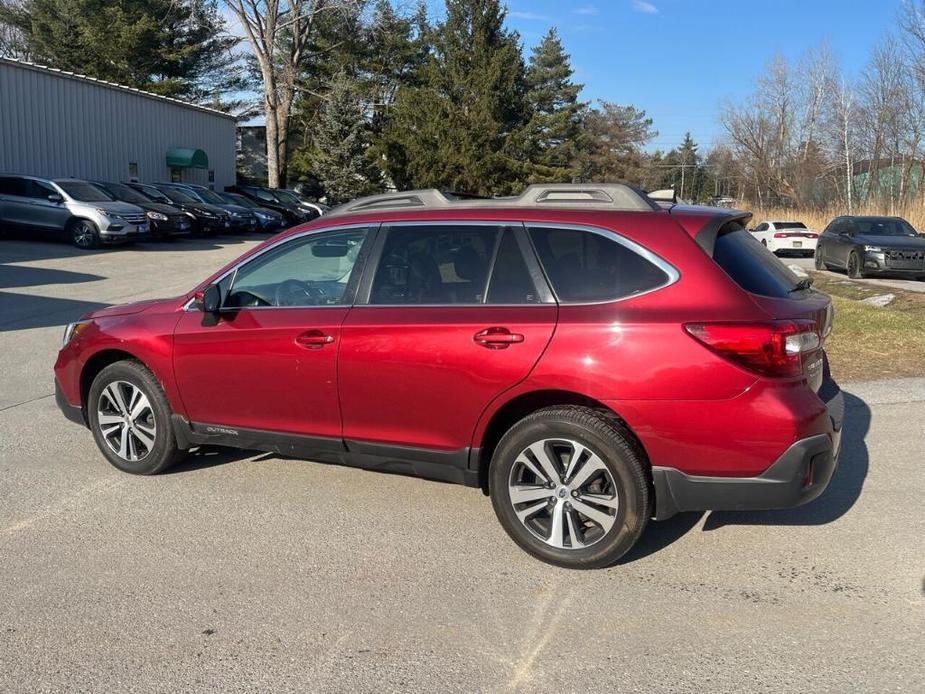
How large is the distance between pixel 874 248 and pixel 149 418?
18294 mm

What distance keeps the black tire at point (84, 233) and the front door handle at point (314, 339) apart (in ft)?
59.8

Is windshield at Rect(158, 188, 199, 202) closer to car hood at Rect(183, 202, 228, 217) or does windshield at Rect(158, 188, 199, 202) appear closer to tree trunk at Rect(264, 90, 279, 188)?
car hood at Rect(183, 202, 228, 217)

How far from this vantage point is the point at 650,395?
143 inches

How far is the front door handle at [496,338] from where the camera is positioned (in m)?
3.88

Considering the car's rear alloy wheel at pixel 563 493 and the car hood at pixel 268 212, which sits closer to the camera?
the car's rear alloy wheel at pixel 563 493

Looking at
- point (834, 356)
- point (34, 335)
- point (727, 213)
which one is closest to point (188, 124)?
point (34, 335)

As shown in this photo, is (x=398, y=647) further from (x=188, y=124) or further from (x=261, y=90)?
(x=261, y=90)

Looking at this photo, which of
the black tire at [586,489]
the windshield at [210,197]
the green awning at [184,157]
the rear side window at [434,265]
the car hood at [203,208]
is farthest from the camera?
the green awning at [184,157]

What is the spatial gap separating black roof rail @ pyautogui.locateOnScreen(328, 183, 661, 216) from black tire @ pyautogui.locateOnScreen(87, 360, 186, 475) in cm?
184

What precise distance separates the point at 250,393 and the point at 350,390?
71 cm

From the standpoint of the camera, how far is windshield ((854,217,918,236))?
20.2 metres

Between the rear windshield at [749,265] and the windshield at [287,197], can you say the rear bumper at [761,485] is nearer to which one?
the rear windshield at [749,265]

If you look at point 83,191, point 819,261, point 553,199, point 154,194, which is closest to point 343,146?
point 154,194

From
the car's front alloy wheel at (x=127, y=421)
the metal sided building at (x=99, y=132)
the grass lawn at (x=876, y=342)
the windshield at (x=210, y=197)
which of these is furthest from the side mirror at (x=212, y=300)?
the windshield at (x=210, y=197)
